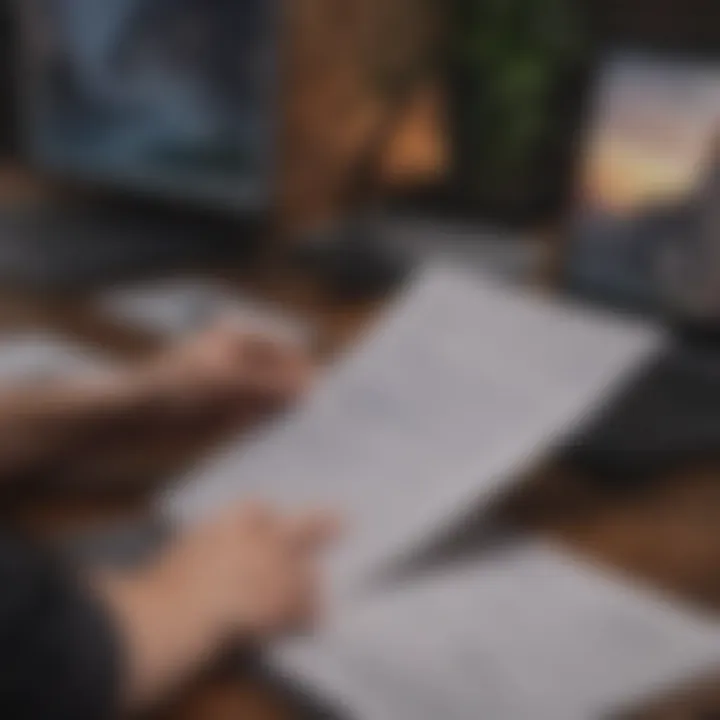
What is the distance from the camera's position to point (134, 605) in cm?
72

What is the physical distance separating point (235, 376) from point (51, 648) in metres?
0.40

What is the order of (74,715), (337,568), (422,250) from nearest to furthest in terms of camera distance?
(74,715) → (337,568) → (422,250)

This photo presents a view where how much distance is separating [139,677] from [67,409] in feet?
1.20

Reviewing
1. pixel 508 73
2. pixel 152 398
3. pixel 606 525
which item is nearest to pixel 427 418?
pixel 606 525

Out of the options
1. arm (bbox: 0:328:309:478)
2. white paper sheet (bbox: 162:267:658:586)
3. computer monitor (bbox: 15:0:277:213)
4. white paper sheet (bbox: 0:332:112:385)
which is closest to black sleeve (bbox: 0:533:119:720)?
white paper sheet (bbox: 162:267:658:586)

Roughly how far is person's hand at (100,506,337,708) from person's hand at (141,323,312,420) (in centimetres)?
20

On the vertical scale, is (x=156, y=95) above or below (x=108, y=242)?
above

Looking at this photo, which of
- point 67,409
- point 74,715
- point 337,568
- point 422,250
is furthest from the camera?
point 422,250

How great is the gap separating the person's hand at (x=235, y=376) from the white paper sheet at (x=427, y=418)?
5 centimetres

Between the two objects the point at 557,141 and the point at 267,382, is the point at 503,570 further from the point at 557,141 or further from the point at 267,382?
the point at 557,141

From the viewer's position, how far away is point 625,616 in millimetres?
740

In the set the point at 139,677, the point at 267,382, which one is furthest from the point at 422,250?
the point at 139,677

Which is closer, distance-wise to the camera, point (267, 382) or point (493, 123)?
point (267, 382)

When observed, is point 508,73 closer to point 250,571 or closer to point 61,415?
point 61,415
